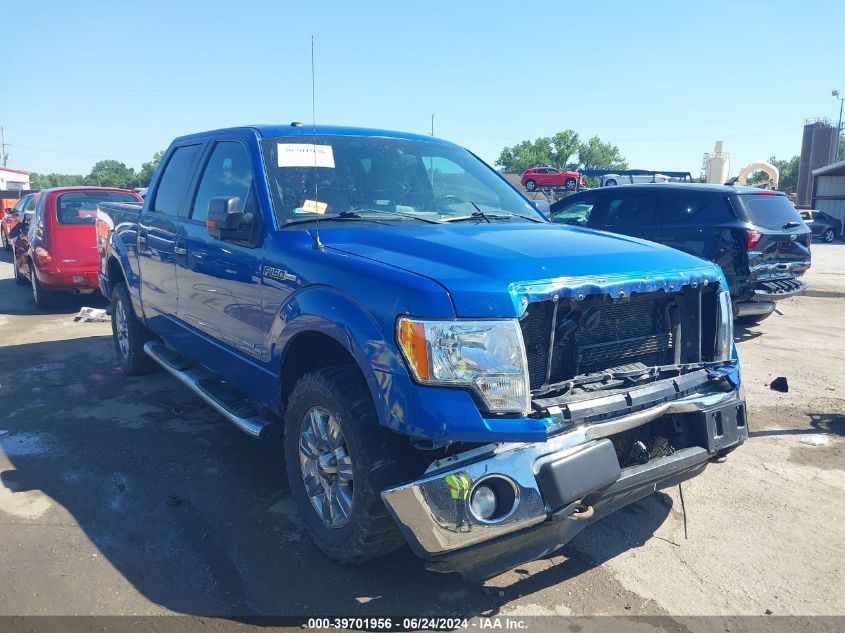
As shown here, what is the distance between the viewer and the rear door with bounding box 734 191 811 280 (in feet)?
26.5

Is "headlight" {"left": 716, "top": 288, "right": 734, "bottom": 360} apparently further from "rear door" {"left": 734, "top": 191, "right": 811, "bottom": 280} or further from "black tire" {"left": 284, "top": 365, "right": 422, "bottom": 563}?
"rear door" {"left": 734, "top": 191, "right": 811, "bottom": 280}

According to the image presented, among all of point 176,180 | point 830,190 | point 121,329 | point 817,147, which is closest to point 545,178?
point 830,190

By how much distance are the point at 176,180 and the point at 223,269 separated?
1542 millimetres

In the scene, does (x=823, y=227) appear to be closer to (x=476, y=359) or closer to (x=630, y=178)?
(x=630, y=178)

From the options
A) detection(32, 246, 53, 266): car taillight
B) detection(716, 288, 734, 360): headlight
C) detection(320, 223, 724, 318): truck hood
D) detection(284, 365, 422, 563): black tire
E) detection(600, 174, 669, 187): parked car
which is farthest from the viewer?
detection(600, 174, 669, 187): parked car

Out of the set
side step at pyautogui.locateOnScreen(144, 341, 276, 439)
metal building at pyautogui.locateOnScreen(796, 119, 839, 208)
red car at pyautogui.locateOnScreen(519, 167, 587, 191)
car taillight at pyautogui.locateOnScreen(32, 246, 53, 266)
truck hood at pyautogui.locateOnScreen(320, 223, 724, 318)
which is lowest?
side step at pyautogui.locateOnScreen(144, 341, 276, 439)

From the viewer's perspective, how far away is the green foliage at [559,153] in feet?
270

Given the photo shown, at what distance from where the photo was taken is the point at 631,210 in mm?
9367

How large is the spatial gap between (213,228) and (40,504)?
6.20 feet

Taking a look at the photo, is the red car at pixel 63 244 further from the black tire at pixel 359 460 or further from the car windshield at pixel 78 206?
the black tire at pixel 359 460

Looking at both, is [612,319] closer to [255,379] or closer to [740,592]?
[740,592]

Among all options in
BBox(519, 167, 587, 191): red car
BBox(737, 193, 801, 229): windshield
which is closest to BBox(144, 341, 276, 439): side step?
BBox(737, 193, 801, 229): windshield

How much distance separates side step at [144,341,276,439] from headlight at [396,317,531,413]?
4.84ft

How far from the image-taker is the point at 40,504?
3881mm
